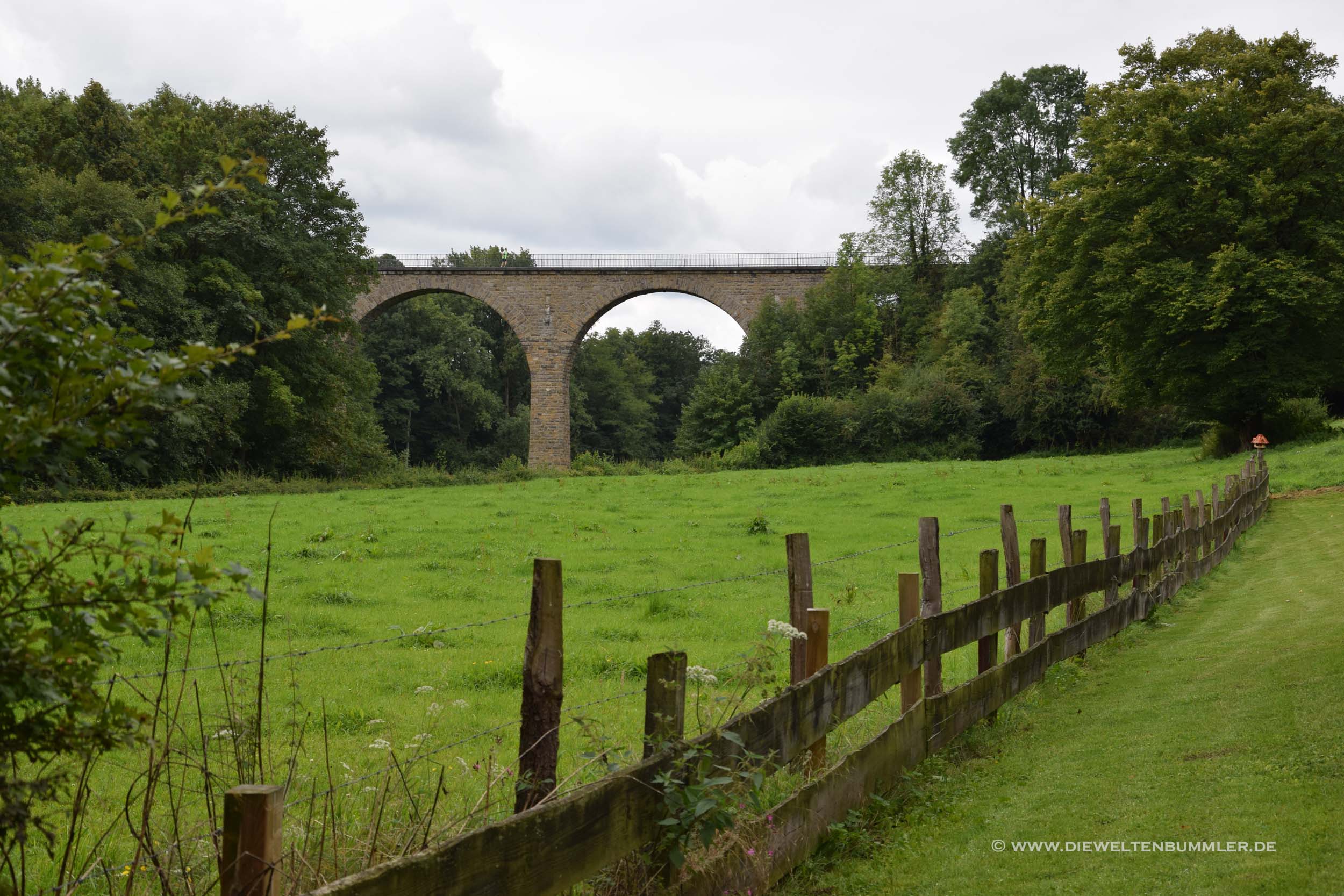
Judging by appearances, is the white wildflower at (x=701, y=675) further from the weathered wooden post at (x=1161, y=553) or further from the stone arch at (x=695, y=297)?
the stone arch at (x=695, y=297)

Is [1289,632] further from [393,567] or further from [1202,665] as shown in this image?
[393,567]

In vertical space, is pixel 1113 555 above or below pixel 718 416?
below

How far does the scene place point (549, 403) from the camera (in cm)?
4612

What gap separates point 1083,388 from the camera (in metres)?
40.4

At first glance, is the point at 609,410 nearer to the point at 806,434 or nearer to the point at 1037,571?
the point at 806,434

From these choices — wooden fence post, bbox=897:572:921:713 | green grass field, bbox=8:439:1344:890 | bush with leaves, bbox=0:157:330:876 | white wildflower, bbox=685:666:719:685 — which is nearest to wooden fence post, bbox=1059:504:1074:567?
green grass field, bbox=8:439:1344:890

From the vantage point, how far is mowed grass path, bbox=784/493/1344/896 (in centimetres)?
341

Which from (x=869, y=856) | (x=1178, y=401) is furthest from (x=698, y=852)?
(x=1178, y=401)

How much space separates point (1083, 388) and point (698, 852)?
133 ft

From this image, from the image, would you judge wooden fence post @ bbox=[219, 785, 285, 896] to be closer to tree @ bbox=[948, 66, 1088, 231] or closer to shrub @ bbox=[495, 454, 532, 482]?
shrub @ bbox=[495, 454, 532, 482]

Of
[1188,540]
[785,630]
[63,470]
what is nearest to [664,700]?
[785,630]

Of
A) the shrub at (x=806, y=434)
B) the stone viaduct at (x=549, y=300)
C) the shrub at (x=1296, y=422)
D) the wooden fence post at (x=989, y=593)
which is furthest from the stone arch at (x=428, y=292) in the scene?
the wooden fence post at (x=989, y=593)

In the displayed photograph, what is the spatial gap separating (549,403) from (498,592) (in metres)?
35.8

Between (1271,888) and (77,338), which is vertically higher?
(77,338)
